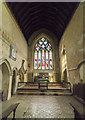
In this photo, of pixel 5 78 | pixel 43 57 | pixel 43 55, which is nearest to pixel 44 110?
pixel 5 78

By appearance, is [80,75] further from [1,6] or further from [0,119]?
[1,6]

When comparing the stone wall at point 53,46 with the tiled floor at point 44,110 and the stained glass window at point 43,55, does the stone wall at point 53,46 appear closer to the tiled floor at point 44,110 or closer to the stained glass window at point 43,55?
the stained glass window at point 43,55

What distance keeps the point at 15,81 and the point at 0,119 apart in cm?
463

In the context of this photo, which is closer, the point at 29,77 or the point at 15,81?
the point at 15,81

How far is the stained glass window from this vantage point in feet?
34.4

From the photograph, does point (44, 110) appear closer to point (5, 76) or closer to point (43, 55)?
point (5, 76)

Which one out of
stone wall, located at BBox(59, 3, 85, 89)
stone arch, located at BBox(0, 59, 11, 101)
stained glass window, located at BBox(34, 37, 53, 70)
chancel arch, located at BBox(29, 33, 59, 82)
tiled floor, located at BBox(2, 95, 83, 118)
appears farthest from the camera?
stained glass window, located at BBox(34, 37, 53, 70)

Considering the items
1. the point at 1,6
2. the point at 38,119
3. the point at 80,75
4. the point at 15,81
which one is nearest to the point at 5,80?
the point at 15,81

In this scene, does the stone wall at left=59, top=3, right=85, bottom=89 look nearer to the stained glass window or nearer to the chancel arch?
the chancel arch

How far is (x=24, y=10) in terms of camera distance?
6441 mm

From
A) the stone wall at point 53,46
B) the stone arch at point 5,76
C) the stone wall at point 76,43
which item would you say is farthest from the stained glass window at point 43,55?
the stone arch at point 5,76

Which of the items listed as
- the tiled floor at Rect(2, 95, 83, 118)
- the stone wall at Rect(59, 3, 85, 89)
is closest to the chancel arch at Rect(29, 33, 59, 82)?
the stone wall at Rect(59, 3, 85, 89)

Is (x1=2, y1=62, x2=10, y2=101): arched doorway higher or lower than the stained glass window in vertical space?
lower

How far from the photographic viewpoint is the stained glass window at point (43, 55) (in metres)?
10.5
